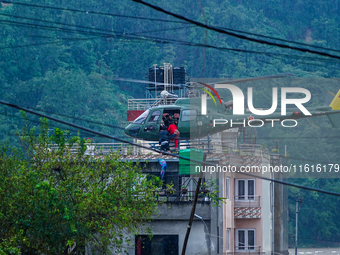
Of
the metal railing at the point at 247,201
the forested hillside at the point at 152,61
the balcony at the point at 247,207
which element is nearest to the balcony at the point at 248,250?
the balcony at the point at 247,207

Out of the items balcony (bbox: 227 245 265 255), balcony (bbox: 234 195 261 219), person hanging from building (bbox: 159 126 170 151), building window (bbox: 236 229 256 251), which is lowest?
balcony (bbox: 227 245 265 255)

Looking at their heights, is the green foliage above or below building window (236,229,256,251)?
above

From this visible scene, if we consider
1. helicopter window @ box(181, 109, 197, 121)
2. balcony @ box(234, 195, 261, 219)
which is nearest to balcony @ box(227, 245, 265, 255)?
balcony @ box(234, 195, 261, 219)

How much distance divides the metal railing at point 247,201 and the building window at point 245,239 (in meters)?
1.43

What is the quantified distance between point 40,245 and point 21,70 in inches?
3607

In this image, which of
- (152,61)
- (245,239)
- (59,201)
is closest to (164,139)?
(245,239)

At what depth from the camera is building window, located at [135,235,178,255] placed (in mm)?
24797

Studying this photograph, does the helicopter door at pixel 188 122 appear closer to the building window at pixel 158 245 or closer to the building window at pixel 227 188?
the building window at pixel 227 188

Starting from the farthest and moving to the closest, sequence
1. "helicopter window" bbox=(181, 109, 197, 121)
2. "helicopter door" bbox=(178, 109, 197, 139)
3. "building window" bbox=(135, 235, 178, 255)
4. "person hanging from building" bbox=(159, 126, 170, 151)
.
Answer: "helicopter window" bbox=(181, 109, 197, 121) < "helicopter door" bbox=(178, 109, 197, 139) < "person hanging from building" bbox=(159, 126, 170, 151) < "building window" bbox=(135, 235, 178, 255)

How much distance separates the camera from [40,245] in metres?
19.0

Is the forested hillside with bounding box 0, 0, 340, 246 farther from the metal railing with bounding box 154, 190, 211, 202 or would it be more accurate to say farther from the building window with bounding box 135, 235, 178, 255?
the building window with bounding box 135, 235, 178, 255

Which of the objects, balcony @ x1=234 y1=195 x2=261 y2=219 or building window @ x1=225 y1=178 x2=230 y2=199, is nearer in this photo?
building window @ x1=225 y1=178 x2=230 y2=199

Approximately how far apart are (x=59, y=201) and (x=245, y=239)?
1460 cm

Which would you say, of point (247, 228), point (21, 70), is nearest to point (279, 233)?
point (247, 228)
